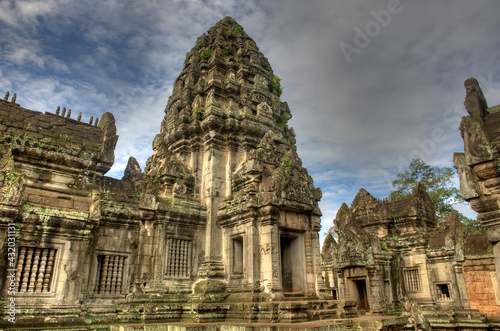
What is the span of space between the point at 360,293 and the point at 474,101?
14.3 m

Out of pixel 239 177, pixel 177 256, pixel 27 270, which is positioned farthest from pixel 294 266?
pixel 27 270

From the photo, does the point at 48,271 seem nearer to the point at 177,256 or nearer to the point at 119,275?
the point at 119,275

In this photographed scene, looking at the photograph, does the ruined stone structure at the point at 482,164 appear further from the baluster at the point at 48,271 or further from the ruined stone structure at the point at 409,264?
the ruined stone structure at the point at 409,264

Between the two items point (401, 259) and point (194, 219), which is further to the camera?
point (401, 259)

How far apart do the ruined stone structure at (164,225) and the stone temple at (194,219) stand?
4cm

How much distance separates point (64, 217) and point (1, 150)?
2247 millimetres

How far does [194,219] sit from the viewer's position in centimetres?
1131

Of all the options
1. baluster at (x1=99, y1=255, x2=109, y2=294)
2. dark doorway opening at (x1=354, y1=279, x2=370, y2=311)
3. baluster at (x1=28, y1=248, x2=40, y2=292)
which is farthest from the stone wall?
baluster at (x1=28, y1=248, x2=40, y2=292)

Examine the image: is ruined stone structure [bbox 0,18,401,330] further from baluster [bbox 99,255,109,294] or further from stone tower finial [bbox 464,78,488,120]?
stone tower finial [bbox 464,78,488,120]

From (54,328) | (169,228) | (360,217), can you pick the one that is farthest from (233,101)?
(360,217)

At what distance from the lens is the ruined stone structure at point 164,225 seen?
823 centimetres

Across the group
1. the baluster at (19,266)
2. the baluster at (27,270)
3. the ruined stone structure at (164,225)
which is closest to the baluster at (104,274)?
the ruined stone structure at (164,225)

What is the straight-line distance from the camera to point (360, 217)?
72.8ft

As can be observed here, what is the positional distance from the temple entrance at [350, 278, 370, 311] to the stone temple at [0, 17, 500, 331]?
3439mm
